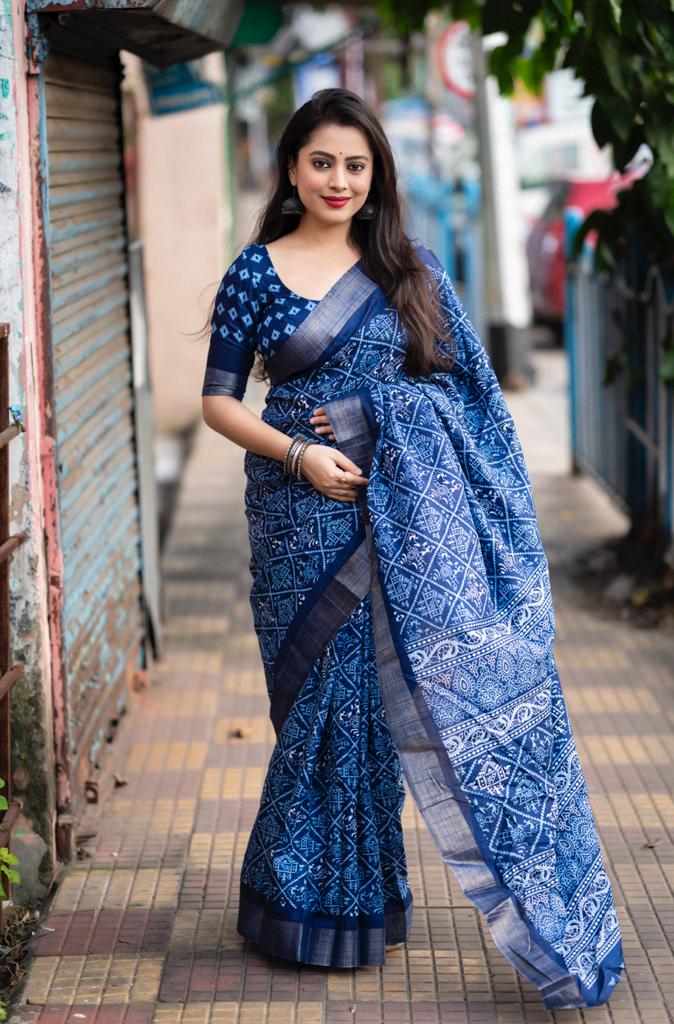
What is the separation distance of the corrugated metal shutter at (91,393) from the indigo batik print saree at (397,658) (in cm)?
79

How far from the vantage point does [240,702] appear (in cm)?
495

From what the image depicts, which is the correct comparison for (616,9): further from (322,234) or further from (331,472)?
(331,472)

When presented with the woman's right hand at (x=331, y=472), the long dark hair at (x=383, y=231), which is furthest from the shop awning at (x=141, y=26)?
the woman's right hand at (x=331, y=472)

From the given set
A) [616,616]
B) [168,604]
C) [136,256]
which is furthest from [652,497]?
[136,256]

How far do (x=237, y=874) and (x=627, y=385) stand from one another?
352cm

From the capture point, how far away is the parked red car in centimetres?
1415

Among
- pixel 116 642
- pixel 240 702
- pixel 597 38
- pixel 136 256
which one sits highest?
pixel 597 38

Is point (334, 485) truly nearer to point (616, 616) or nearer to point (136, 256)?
point (136, 256)

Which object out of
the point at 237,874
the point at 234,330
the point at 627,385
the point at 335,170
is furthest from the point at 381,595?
the point at 627,385

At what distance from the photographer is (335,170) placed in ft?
9.68

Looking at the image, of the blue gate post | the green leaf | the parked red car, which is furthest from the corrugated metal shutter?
the parked red car

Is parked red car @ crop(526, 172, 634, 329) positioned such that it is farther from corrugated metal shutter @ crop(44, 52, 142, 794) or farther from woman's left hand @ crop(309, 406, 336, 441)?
woman's left hand @ crop(309, 406, 336, 441)

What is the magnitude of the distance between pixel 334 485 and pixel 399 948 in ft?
3.59

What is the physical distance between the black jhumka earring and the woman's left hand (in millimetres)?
430
